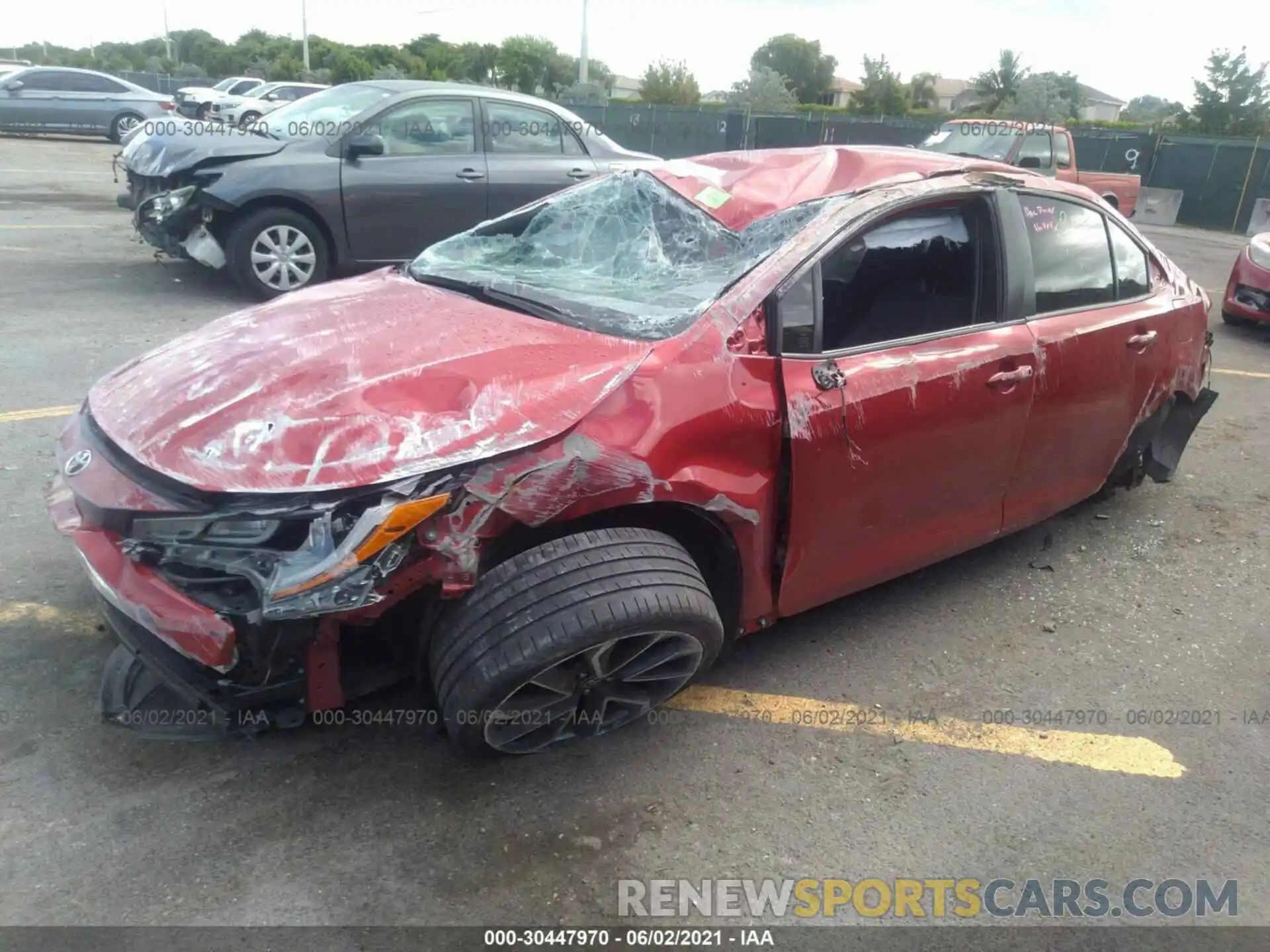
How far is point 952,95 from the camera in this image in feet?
273

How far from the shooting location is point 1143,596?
12.5 ft

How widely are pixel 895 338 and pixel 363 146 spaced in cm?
531

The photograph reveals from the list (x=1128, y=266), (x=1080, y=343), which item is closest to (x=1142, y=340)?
(x=1128, y=266)

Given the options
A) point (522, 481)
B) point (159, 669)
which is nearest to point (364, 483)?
point (522, 481)

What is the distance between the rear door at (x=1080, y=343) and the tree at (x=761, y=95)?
109 feet

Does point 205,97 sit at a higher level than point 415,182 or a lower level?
higher

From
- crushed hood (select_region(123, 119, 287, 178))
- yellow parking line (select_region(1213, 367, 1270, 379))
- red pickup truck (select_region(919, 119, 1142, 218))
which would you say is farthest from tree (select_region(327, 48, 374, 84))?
yellow parking line (select_region(1213, 367, 1270, 379))

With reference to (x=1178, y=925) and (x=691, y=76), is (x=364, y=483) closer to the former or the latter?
(x=1178, y=925)

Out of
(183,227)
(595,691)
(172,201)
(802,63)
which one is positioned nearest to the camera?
(595,691)

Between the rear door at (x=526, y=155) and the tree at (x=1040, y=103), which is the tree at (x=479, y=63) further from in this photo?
the rear door at (x=526, y=155)

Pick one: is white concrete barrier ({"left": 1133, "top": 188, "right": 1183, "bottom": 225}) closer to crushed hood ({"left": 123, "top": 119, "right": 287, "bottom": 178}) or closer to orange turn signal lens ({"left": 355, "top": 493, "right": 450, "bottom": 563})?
crushed hood ({"left": 123, "top": 119, "right": 287, "bottom": 178})

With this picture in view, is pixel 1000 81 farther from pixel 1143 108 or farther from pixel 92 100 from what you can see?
pixel 92 100

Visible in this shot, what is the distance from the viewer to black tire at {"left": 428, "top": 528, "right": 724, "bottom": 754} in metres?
2.30

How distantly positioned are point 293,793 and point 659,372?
4.79ft
